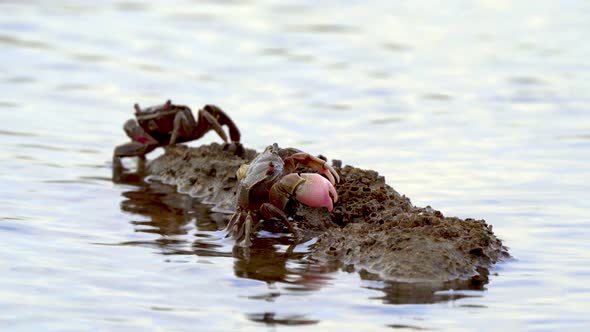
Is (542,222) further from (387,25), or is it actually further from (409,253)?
(387,25)

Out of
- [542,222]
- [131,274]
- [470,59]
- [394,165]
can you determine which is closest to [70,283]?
[131,274]

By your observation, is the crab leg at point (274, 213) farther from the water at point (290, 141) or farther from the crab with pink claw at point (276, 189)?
the water at point (290, 141)

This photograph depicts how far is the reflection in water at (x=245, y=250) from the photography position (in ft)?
20.5

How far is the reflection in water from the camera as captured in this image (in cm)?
625

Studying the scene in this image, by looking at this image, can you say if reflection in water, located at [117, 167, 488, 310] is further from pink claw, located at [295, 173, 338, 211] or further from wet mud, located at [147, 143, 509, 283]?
pink claw, located at [295, 173, 338, 211]

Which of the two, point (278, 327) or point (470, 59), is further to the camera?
point (470, 59)

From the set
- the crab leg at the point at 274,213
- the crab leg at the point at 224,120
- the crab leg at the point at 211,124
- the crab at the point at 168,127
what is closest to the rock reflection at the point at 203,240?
the crab leg at the point at 274,213

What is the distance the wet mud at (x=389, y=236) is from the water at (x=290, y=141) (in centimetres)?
15

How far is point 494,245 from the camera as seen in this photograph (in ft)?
23.3

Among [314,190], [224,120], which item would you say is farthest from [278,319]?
[224,120]

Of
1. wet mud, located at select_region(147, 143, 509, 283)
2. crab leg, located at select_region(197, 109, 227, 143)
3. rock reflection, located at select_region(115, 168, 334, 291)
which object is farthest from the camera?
crab leg, located at select_region(197, 109, 227, 143)

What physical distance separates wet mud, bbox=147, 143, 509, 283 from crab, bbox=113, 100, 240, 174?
134cm

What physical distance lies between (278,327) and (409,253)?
1.18 metres

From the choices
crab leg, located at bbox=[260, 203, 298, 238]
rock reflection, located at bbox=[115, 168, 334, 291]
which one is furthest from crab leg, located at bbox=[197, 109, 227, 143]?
crab leg, located at bbox=[260, 203, 298, 238]
